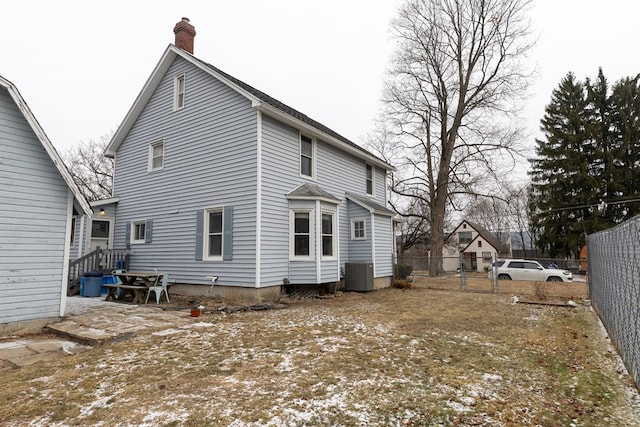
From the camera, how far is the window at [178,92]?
1232 cm

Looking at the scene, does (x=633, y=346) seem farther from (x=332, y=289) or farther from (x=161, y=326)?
(x=332, y=289)

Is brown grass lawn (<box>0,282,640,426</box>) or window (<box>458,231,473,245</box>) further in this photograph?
window (<box>458,231,473,245</box>)

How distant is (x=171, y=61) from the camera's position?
40.8 ft

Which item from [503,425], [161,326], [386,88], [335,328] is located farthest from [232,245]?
[386,88]

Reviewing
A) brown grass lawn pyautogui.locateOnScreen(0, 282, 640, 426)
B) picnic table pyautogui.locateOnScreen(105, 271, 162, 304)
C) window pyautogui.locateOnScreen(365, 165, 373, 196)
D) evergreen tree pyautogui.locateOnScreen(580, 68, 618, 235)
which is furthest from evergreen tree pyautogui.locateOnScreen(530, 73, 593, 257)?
picnic table pyautogui.locateOnScreen(105, 271, 162, 304)

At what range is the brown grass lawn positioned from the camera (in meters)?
3.10

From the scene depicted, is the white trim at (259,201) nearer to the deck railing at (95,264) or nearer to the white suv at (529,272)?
the deck railing at (95,264)

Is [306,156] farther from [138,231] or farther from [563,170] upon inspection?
[563,170]

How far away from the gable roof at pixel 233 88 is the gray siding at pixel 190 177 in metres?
0.25

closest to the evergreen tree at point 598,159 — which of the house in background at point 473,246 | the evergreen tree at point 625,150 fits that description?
the evergreen tree at point 625,150

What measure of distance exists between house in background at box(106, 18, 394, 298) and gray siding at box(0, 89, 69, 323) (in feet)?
13.8

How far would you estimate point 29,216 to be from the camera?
6.62 metres

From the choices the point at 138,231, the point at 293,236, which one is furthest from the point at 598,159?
the point at 138,231

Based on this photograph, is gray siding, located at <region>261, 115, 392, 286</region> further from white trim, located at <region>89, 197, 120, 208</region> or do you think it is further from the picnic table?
white trim, located at <region>89, 197, 120, 208</region>
